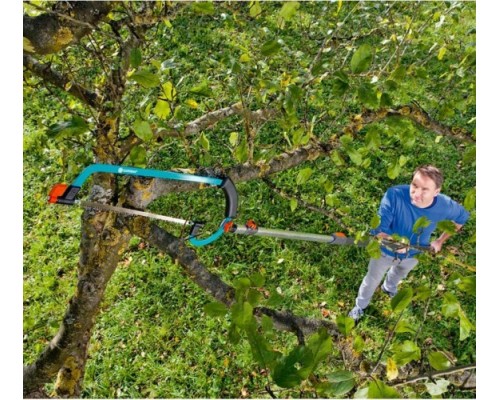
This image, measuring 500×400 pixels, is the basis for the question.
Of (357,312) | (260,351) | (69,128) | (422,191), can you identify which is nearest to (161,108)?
(69,128)

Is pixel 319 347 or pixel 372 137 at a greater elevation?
pixel 372 137

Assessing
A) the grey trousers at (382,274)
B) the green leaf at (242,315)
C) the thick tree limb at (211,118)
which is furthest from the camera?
the grey trousers at (382,274)

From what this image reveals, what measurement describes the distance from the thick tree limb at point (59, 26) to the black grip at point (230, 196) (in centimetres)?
92

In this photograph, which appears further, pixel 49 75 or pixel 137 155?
pixel 49 75

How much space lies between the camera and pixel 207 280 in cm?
243

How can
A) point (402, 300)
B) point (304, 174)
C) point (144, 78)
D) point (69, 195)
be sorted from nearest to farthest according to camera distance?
1. point (402, 300)
2. point (144, 78)
3. point (69, 195)
4. point (304, 174)

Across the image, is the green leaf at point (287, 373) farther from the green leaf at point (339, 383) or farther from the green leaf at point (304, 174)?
the green leaf at point (304, 174)

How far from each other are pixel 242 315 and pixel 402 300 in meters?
0.48

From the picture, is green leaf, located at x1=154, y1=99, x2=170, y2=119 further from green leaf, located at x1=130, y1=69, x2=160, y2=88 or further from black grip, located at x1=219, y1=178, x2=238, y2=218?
black grip, located at x1=219, y1=178, x2=238, y2=218

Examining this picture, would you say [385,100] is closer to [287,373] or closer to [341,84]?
[341,84]

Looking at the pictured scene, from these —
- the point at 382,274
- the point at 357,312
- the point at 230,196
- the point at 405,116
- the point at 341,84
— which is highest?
the point at 405,116

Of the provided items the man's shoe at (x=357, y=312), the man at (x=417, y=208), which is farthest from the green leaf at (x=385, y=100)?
the man's shoe at (x=357, y=312)

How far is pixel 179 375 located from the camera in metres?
4.16

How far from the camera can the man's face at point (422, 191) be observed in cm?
337
